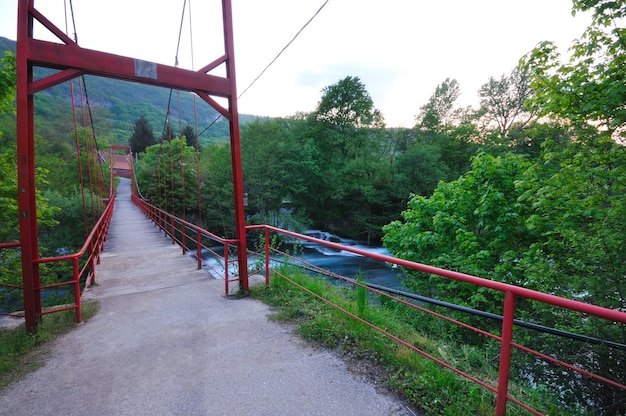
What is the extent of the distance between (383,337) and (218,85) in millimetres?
3697

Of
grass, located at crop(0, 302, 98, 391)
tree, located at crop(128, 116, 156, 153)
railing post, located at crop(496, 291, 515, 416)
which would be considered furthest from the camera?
tree, located at crop(128, 116, 156, 153)

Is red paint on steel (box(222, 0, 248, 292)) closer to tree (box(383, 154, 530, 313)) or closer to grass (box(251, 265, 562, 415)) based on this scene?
grass (box(251, 265, 562, 415))

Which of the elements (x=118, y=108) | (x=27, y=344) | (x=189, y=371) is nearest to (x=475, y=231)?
(x=189, y=371)

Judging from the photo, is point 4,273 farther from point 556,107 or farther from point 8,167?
point 556,107

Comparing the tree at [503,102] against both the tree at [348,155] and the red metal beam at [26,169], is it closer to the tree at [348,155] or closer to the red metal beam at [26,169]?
the tree at [348,155]

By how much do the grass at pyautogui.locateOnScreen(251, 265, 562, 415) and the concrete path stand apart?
0.16 meters

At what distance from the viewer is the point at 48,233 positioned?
15109 mm

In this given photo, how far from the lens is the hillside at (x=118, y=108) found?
46969 millimetres

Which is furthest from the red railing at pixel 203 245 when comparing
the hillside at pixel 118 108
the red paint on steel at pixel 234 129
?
the hillside at pixel 118 108

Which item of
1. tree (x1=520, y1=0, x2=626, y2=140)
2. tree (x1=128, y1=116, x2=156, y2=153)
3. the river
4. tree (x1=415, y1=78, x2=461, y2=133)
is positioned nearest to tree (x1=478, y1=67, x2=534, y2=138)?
tree (x1=415, y1=78, x2=461, y2=133)

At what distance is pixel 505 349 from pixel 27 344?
4.23 meters

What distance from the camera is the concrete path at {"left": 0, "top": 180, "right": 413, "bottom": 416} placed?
2047 mm

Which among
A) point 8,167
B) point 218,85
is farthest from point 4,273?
point 218,85

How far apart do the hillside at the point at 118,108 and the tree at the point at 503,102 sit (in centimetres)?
2896
